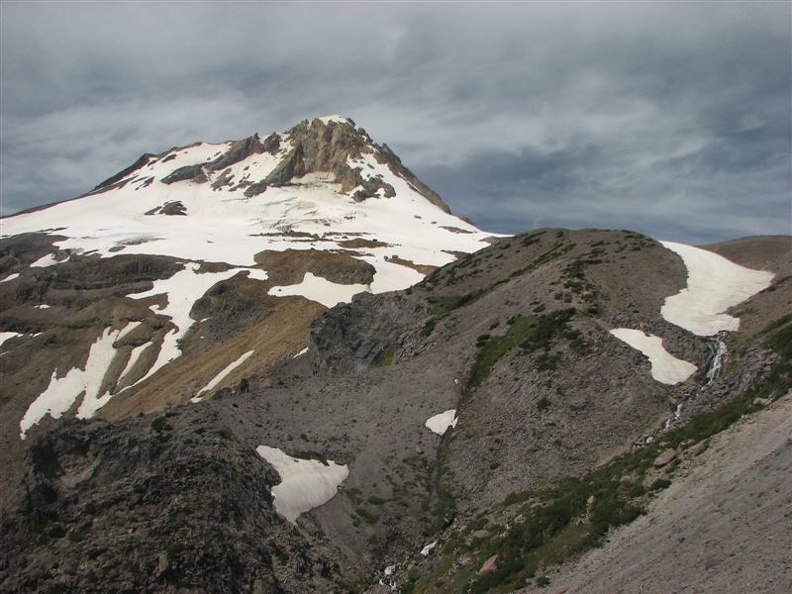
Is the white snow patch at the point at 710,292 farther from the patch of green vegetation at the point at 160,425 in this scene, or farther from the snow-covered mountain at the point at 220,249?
the snow-covered mountain at the point at 220,249

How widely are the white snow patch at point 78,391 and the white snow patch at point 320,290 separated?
73.2ft

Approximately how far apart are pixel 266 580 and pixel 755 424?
1577 centimetres

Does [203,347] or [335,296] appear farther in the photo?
[335,296]

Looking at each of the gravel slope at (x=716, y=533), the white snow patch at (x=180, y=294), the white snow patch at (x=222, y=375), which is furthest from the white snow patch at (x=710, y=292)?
the white snow patch at (x=180, y=294)

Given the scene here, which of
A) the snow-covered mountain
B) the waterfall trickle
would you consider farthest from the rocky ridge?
the snow-covered mountain

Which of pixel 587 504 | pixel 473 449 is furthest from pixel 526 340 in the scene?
pixel 587 504

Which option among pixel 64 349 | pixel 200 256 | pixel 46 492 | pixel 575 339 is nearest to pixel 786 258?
pixel 575 339

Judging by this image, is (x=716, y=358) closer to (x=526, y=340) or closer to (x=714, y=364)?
(x=714, y=364)

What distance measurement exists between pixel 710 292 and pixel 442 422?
2104 centimetres

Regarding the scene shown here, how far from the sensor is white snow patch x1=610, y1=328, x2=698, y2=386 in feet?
99.8

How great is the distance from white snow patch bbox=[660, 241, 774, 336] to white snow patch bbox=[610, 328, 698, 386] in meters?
3.05

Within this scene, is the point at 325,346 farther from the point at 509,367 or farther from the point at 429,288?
the point at 509,367

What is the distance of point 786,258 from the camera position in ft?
160

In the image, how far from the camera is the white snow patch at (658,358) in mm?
30422
